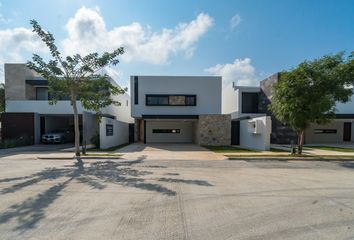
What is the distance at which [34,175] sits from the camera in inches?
327

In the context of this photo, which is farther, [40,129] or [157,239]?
[40,129]

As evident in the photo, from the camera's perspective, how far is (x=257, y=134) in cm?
1797

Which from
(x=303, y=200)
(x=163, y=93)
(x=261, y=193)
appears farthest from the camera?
(x=163, y=93)

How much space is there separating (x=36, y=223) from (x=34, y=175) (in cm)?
490

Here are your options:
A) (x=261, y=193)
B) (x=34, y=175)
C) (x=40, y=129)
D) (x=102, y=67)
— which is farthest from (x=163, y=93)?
(x=261, y=193)

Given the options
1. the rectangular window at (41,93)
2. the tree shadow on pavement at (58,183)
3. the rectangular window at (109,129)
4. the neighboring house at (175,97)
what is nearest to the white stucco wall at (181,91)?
the neighboring house at (175,97)

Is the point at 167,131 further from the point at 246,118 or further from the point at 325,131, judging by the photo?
the point at 325,131

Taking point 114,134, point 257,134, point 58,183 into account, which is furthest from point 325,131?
point 58,183

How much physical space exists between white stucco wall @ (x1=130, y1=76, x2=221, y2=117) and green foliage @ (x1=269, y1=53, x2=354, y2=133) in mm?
10749

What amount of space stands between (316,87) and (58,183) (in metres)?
13.5

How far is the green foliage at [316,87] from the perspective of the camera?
1259cm

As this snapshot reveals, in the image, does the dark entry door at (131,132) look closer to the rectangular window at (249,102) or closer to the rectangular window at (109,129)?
the rectangular window at (109,129)

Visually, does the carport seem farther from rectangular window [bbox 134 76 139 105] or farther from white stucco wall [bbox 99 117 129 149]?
rectangular window [bbox 134 76 139 105]

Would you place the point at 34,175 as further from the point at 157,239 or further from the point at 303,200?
the point at 303,200
